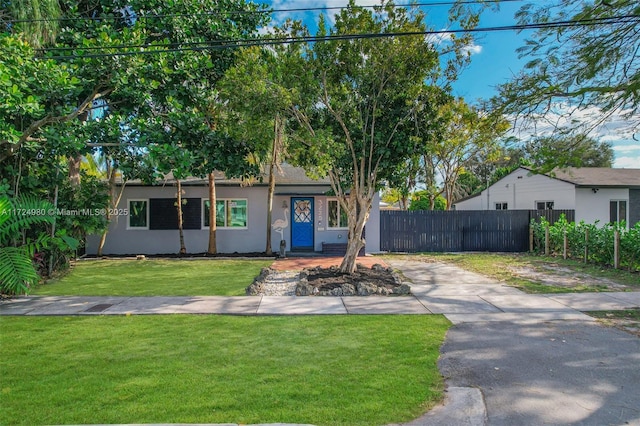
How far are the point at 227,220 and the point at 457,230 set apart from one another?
999 cm

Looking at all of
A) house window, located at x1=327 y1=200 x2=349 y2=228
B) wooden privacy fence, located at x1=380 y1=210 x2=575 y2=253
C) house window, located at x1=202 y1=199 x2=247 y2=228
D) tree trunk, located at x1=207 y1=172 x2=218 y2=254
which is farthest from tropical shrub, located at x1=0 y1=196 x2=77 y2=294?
wooden privacy fence, located at x1=380 y1=210 x2=575 y2=253

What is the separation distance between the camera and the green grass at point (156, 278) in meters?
8.25

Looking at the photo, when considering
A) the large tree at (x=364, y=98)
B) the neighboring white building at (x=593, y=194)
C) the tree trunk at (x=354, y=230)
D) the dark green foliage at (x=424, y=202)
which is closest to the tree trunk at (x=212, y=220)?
the large tree at (x=364, y=98)

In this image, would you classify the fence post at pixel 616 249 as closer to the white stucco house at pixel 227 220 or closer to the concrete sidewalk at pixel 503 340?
the concrete sidewalk at pixel 503 340

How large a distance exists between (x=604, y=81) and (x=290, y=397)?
342 inches

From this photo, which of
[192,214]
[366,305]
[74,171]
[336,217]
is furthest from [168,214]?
[366,305]

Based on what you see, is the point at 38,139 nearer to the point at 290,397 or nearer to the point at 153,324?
the point at 153,324

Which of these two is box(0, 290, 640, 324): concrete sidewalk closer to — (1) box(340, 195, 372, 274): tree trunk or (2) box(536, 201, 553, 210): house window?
(1) box(340, 195, 372, 274): tree trunk

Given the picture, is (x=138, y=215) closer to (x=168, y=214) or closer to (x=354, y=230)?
(x=168, y=214)

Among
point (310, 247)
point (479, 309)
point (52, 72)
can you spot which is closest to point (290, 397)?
point (479, 309)

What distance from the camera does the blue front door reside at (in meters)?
15.7

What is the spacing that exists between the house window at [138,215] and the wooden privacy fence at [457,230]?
9949mm

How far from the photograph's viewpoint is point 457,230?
16578 mm

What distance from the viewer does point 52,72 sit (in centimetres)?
710
